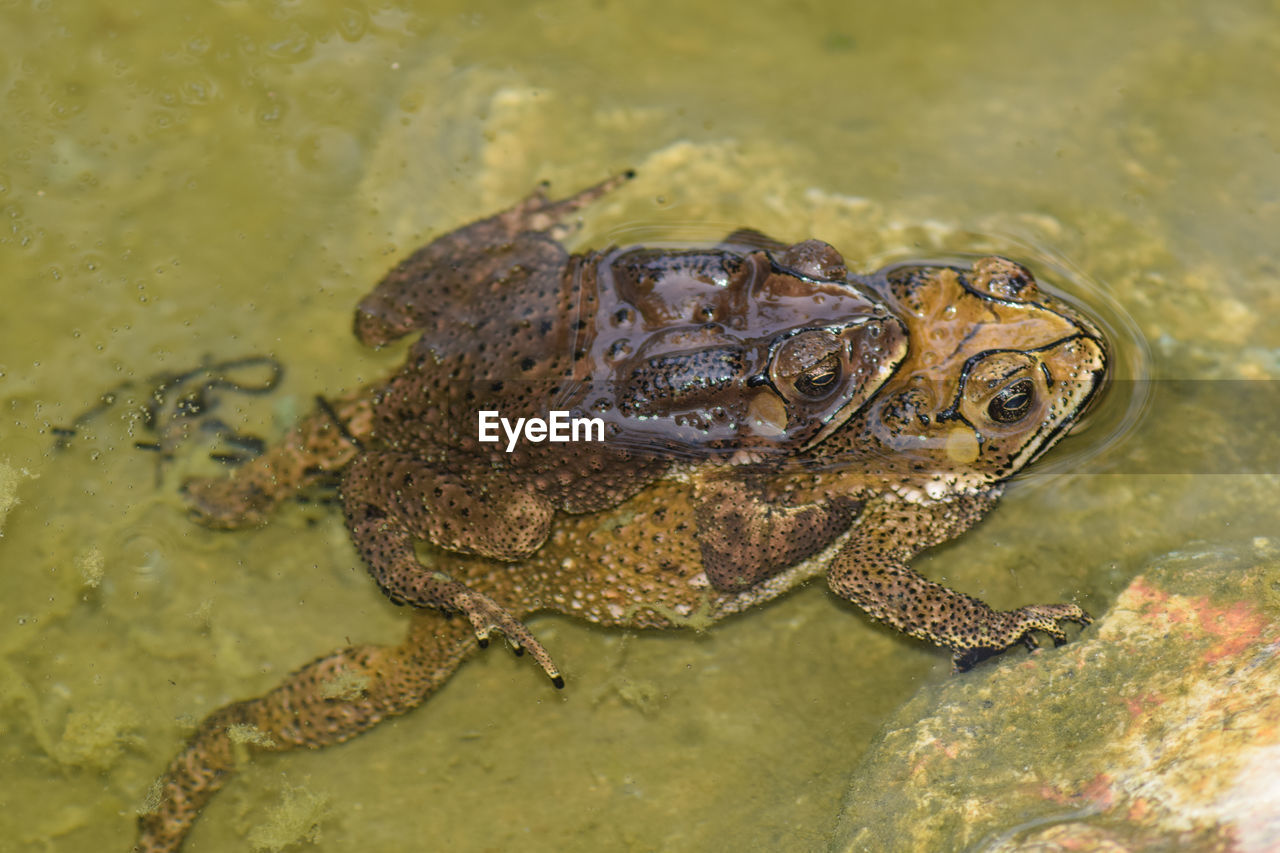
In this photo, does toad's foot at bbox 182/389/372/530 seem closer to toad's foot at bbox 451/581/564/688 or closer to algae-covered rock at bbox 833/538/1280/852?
toad's foot at bbox 451/581/564/688

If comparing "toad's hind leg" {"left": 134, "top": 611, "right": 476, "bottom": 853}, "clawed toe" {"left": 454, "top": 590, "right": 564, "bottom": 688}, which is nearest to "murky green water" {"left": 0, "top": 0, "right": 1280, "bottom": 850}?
"toad's hind leg" {"left": 134, "top": 611, "right": 476, "bottom": 853}

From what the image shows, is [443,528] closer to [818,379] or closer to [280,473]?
[280,473]

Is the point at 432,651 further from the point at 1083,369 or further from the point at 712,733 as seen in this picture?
the point at 1083,369

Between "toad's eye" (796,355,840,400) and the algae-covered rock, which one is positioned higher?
"toad's eye" (796,355,840,400)

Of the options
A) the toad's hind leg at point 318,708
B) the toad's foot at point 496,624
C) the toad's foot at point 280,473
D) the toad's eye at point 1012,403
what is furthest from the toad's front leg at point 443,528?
the toad's eye at point 1012,403

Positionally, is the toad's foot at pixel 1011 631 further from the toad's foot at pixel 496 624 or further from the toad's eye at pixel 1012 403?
the toad's foot at pixel 496 624

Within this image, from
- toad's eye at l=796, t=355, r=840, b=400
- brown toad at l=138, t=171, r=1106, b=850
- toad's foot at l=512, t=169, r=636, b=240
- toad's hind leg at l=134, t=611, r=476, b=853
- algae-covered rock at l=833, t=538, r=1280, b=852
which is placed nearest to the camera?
algae-covered rock at l=833, t=538, r=1280, b=852
